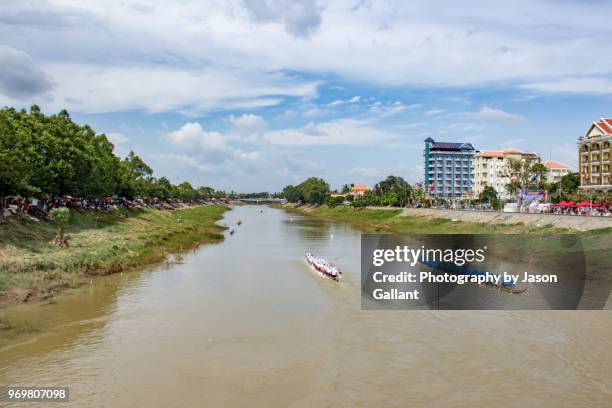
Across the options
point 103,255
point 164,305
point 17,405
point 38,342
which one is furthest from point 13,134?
point 17,405

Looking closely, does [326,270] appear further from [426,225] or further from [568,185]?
[568,185]

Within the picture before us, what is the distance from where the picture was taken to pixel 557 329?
2567cm

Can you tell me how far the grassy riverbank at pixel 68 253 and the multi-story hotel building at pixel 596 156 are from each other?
276 feet

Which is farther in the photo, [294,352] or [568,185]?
[568,185]

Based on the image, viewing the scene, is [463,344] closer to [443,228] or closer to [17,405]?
[17,405]

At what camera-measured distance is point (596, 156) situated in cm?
10056

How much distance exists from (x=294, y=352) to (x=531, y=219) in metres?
52.8

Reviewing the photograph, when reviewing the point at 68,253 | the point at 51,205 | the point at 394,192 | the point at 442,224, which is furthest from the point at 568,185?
the point at 68,253

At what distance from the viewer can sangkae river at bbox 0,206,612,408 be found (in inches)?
709

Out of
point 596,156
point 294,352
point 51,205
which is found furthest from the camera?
point 596,156

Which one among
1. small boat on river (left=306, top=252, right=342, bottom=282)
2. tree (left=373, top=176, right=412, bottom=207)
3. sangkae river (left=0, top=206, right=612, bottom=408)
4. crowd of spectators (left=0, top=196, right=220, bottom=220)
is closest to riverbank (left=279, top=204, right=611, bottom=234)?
tree (left=373, top=176, right=412, bottom=207)

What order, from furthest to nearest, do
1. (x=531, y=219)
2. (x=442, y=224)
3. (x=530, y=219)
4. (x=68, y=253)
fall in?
(x=442, y=224) < (x=530, y=219) < (x=531, y=219) < (x=68, y=253)

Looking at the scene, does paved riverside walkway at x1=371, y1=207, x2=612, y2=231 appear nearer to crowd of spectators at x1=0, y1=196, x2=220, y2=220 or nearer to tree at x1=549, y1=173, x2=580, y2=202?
tree at x1=549, y1=173, x2=580, y2=202

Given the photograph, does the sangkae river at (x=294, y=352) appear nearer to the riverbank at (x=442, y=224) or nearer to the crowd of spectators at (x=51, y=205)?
the crowd of spectators at (x=51, y=205)
